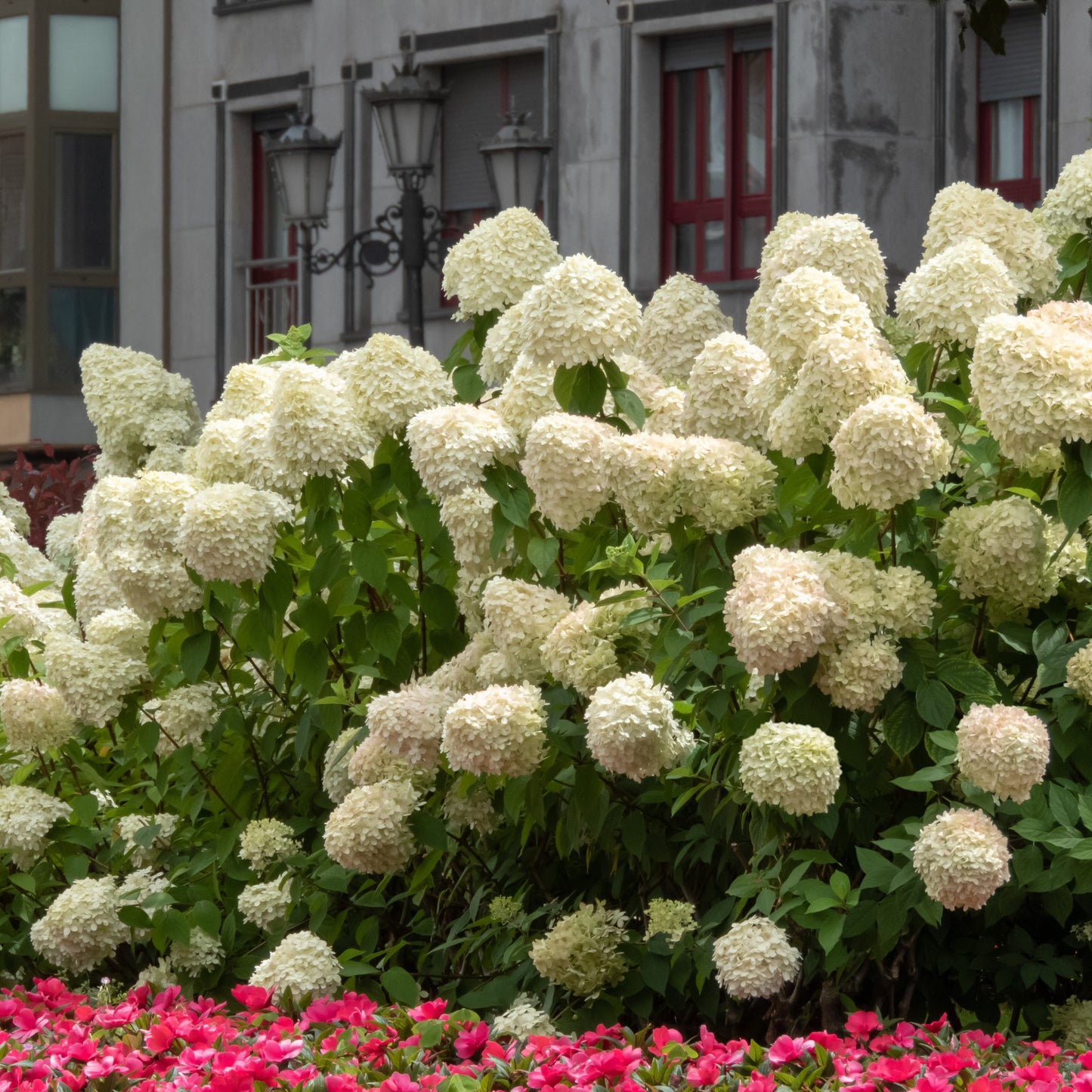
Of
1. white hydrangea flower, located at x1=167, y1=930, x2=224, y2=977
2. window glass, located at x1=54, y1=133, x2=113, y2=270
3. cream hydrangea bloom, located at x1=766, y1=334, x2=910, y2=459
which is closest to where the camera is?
cream hydrangea bloom, located at x1=766, y1=334, x2=910, y2=459

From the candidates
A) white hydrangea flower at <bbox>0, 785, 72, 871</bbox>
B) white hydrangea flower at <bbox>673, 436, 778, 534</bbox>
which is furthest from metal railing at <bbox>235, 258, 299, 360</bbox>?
white hydrangea flower at <bbox>673, 436, 778, 534</bbox>

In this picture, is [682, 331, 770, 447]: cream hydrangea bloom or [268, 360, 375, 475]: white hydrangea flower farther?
[268, 360, 375, 475]: white hydrangea flower

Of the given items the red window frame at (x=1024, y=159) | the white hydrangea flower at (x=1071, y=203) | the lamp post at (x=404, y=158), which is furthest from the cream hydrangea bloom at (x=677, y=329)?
the red window frame at (x=1024, y=159)

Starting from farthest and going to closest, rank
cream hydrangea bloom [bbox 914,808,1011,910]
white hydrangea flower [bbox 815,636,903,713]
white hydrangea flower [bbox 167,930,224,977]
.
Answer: white hydrangea flower [bbox 167,930,224,977] < white hydrangea flower [bbox 815,636,903,713] < cream hydrangea bloom [bbox 914,808,1011,910]

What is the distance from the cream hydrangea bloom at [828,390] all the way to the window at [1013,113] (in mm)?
15567

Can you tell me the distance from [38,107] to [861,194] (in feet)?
40.5

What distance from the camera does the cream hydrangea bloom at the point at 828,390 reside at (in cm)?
426

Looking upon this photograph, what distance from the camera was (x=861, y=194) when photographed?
1984cm

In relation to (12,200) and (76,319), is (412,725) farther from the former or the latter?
(12,200)

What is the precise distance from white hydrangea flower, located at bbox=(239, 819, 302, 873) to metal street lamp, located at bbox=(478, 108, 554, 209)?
8.91 meters

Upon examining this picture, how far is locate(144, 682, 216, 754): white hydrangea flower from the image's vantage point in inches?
219

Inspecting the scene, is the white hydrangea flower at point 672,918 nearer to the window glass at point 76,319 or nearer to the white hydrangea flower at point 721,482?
the white hydrangea flower at point 721,482

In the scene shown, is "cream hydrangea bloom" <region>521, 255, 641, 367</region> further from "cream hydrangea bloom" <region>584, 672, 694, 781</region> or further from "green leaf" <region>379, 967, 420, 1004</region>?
"green leaf" <region>379, 967, 420, 1004</region>

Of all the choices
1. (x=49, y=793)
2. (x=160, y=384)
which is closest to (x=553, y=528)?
(x=49, y=793)
